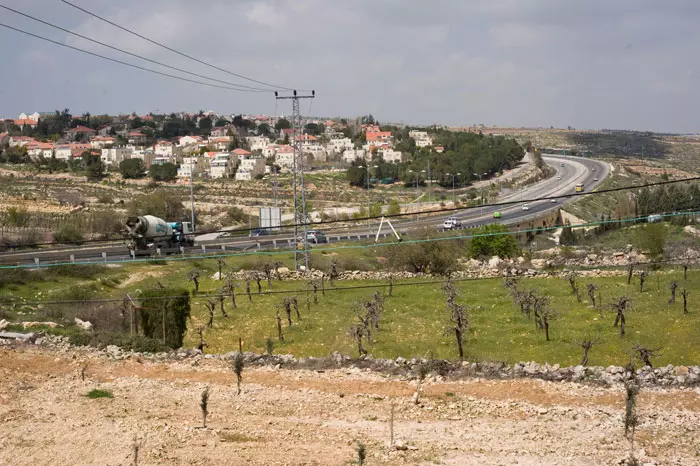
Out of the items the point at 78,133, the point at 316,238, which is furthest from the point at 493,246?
the point at 78,133

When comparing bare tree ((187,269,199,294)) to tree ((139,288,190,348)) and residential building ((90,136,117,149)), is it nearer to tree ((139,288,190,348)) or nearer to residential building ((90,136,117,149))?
tree ((139,288,190,348))

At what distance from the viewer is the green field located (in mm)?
26719

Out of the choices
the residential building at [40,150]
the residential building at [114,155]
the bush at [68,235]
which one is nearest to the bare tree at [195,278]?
the bush at [68,235]

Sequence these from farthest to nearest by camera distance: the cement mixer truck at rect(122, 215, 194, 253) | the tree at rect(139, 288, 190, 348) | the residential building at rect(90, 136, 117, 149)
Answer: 1. the residential building at rect(90, 136, 117, 149)
2. the cement mixer truck at rect(122, 215, 194, 253)
3. the tree at rect(139, 288, 190, 348)

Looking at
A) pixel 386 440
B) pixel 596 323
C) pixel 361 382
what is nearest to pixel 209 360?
pixel 361 382

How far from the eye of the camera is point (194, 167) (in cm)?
13312

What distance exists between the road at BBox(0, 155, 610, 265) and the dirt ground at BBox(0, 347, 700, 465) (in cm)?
535

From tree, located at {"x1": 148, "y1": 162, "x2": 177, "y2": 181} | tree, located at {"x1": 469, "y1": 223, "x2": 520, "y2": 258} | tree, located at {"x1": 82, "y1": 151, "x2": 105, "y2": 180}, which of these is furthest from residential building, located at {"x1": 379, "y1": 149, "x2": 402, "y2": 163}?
tree, located at {"x1": 469, "y1": 223, "x2": 520, "y2": 258}

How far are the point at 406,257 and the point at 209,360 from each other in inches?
1119

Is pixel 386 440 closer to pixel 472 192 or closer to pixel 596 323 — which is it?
pixel 596 323

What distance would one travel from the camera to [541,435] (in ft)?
50.8

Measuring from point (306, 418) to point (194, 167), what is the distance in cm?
12081

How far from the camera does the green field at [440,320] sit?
26719 mm

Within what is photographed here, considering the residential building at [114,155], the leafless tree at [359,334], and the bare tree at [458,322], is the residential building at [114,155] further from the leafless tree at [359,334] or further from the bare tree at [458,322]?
the leafless tree at [359,334]
